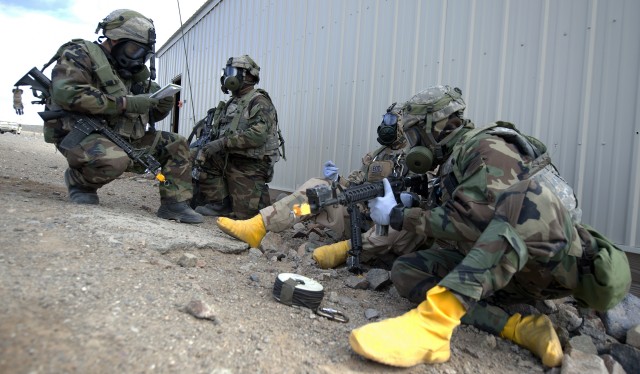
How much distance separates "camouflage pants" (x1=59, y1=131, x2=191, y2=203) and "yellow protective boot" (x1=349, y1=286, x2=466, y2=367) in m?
2.84

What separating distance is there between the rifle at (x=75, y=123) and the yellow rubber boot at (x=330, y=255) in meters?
1.76

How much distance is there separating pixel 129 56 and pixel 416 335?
3.49 m

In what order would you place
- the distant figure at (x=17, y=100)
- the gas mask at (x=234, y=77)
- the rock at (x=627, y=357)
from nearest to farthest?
the rock at (x=627, y=357), the distant figure at (x=17, y=100), the gas mask at (x=234, y=77)

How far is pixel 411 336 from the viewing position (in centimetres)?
170

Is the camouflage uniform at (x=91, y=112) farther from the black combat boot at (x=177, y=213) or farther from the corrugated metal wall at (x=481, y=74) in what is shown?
the corrugated metal wall at (x=481, y=74)

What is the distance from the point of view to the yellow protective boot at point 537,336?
1.90 meters

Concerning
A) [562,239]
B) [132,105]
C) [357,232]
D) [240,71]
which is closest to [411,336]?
[562,239]

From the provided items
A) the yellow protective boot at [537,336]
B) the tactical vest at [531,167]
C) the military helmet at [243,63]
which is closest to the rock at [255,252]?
the tactical vest at [531,167]

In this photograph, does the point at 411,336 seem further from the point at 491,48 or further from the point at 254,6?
the point at 254,6

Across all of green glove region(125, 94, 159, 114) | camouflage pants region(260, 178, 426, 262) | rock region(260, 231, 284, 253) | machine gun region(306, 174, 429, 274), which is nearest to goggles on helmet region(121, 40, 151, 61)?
green glove region(125, 94, 159, 114)

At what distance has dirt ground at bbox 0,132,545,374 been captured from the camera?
1425 millimetres

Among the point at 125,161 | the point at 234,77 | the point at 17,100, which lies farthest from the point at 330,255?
the point at 17,100

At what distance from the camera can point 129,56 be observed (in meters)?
3.92

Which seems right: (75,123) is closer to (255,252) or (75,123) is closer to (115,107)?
(115,107)
